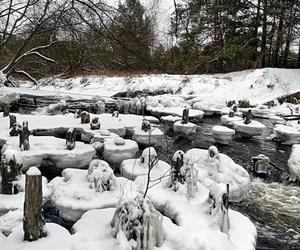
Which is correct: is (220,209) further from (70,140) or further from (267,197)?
(70,140)

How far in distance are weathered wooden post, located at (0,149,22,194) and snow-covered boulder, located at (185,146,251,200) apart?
3.29 meters

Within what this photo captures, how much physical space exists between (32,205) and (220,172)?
15.6ft

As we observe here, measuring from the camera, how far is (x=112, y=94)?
72.2 ft

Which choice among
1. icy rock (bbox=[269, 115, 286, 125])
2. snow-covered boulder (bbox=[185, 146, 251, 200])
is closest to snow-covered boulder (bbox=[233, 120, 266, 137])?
icy rock (bbox=[269, 115, 286, 125])

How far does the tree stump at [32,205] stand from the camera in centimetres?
393

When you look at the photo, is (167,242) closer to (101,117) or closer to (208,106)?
(101,117)

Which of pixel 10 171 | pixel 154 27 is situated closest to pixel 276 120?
pixel 10 171

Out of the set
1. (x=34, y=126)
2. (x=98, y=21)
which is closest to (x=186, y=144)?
(x=34, y=126)

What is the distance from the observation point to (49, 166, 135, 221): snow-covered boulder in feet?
18.2

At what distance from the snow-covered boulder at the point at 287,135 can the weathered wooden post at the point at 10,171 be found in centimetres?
910

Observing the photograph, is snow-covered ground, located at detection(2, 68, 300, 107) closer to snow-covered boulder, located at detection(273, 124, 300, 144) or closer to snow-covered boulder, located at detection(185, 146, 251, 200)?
snow-covered boulder, located at detection(273, 124, 300, 144)

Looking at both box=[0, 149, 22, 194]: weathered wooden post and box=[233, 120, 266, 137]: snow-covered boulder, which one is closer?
box=[0, 149, 22, 194]: weathered wooden post

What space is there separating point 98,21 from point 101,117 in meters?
9.97

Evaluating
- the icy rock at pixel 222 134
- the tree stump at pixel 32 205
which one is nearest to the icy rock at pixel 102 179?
the tree stump at pixel 32 205
